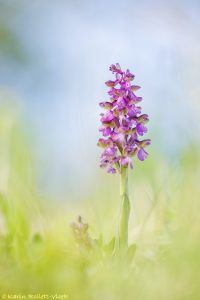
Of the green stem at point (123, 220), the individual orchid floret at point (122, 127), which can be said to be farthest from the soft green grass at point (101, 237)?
the individual orchid floret at point (122, 127)

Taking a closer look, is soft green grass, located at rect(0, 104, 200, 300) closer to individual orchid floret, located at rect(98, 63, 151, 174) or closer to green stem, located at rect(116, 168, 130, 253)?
green stem, located at rect(116, 168, 130, 253)

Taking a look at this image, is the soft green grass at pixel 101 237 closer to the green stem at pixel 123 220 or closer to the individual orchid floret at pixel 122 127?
the green stem at pixel 123 220

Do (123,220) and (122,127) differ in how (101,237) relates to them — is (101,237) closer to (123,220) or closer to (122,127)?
(123,220)

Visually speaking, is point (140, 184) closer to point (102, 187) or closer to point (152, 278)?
point (102, 187)

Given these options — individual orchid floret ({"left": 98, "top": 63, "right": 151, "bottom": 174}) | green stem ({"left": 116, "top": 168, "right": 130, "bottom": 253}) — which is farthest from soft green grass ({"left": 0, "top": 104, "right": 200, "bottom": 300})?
individual orchid floret ({"left": 98, "top": 63, "right": 151, "bottom": 174})

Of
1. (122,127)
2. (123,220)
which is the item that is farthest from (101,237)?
(122,127)

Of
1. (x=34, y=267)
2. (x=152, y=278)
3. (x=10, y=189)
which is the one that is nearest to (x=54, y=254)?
(x=34, y=267)
